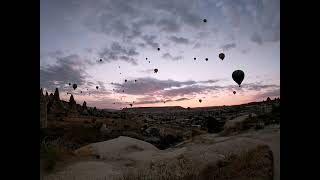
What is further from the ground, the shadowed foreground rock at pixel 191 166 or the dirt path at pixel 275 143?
the dirt path at pixel 275 143

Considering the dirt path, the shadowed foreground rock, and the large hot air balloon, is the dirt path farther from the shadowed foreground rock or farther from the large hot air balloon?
the large hot air balloon

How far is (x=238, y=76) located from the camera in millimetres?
26875

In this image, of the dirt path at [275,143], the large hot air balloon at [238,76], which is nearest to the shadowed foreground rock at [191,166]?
the dirt path at [275,143]

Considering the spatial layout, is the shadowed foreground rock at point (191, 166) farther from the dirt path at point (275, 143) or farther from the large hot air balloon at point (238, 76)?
the large hot air balloon at point (238, 76)

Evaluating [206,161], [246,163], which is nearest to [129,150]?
[206,161]

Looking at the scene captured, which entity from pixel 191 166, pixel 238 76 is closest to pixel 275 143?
pixel 191 166

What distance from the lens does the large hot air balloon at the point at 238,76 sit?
26.6m

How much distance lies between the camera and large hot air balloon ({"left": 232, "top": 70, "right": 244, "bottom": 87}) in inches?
1049

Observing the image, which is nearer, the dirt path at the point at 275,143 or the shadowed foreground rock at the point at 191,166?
the dirt path at the point at 275,143
